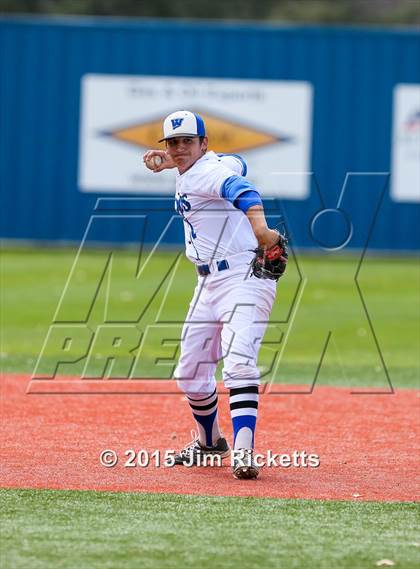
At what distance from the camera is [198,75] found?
2381cm

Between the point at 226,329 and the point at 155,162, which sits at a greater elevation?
the point at 155,162

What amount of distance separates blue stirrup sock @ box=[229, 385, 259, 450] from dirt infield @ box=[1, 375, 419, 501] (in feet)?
0.81

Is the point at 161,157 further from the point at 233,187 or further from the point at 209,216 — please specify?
Answer: the point at 233,187

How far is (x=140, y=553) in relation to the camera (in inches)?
225

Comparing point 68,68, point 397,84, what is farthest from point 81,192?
point 397,84

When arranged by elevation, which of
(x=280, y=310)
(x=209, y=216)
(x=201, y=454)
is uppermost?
(x=209, y=216)

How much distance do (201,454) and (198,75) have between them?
16.4 m

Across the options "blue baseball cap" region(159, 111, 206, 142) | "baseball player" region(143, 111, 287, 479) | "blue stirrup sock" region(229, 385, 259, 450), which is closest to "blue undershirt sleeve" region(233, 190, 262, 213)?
"baseball player" region(143, 111, 287, 479)

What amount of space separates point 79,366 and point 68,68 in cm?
1169

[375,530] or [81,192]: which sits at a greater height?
[375,530]

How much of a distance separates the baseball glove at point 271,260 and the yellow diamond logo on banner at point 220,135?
15.9 metres

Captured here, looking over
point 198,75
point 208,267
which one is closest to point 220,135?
point 198,75

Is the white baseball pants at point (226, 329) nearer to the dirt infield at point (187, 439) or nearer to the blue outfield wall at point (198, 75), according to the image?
the dirt infield at point (187, 439)

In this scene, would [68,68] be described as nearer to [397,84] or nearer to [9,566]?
[397,84]
